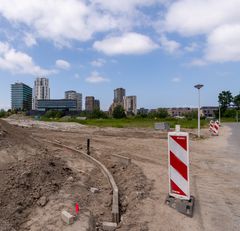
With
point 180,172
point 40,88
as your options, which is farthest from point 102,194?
point 40,88

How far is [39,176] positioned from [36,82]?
17701cm

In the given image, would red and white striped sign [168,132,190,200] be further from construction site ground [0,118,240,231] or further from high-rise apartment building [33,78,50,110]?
high-rise apartment building [33,78,50,110]

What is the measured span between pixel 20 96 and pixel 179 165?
16200 cm

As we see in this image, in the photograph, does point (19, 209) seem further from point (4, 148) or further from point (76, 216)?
point (4, 148)

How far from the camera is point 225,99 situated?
106m

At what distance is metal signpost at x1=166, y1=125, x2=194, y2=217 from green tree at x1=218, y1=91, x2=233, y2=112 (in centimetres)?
10849

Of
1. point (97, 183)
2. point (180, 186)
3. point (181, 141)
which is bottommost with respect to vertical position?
point (97, 183)

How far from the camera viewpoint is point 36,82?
17412 centimetres

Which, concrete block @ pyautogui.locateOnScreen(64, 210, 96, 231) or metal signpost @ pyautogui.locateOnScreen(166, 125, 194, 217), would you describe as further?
metal signpost @ pyautogui.locateOnScreen(166, 125, 194, 217)

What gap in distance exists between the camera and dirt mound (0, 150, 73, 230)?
478 cm

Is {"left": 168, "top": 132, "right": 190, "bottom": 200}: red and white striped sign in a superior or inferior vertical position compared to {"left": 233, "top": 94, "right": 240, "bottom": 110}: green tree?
inferior

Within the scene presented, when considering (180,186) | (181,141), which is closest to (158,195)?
(180,186)

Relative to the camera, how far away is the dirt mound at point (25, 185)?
478cm

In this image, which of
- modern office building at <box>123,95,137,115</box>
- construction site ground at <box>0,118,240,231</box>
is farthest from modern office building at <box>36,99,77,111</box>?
construction site ground at <box>0,118,240,231</box>
